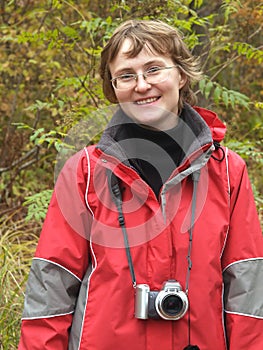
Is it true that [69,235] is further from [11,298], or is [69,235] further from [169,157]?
[11,298]

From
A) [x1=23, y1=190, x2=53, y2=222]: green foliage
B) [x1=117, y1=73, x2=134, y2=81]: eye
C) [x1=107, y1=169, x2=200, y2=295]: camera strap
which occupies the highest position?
[x1=117, y1=73, x2=134, y2=81]: eye

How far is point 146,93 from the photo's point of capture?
2752mm

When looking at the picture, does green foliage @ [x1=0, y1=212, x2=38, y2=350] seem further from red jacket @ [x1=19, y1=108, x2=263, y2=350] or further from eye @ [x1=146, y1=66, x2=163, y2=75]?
eye @ [x1=146, y1=66, x2=163, y2=75]

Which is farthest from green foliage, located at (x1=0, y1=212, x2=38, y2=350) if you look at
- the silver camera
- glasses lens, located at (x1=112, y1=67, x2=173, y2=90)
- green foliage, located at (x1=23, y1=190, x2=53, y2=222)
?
glasses lens, located at (x1=112, y1=67, x2=173, y2=90)

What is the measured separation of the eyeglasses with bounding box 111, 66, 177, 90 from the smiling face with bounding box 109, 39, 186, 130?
1 cm

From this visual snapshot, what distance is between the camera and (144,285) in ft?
8.50

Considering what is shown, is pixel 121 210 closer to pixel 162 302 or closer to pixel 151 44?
pixel 162 302

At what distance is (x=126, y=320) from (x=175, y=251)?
0.33 metres

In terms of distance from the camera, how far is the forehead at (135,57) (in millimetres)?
2768

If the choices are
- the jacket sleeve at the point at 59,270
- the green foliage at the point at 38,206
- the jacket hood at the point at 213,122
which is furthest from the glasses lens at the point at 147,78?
the green foliage at the point at 38,206

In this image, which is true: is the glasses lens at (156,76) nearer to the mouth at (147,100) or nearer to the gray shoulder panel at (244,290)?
the mouth at (147,100)

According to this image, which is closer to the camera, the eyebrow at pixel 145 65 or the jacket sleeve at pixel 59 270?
the jacket sleeve at pixel 59 270

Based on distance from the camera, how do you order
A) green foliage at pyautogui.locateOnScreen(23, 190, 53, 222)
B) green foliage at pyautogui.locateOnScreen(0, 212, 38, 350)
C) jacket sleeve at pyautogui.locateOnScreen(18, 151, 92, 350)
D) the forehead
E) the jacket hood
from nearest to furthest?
jacket sleeve at pyautogui.locateOnScreen(18, 151, 92, 350) < the forehead < the jacket hood < green foliage at pyautogui.locateOnScreen(0, 212, 38, 350) < green foliage at pyautogui.locateOnScreen(23, 190, 53, 222)

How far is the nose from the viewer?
107 inches
